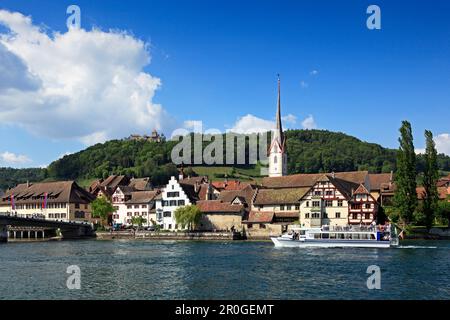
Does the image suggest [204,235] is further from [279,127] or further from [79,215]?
[279,127]

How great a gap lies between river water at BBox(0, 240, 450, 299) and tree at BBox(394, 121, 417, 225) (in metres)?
25.3

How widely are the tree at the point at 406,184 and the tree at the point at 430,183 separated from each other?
320 cm

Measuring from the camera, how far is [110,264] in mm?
51094

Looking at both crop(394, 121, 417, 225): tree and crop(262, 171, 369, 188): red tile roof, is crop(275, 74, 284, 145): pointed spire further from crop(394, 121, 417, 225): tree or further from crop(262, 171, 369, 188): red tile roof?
crop(394, 121, 417, 225): tree

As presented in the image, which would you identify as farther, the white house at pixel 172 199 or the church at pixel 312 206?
the white house at pixel 172 199

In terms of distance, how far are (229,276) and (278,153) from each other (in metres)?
99.5

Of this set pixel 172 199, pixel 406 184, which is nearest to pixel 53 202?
pixel 172 199

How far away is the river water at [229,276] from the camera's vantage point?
34.0m

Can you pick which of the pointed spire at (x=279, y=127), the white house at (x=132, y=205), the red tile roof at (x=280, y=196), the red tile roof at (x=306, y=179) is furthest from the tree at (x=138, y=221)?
the pointed spire at (x=279, y=127)

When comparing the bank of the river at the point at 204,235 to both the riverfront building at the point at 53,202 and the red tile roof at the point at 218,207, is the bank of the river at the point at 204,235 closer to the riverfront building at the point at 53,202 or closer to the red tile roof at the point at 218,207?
the red tile roof at the point at 218,207

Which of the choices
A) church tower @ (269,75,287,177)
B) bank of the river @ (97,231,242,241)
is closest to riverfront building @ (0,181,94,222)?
bank of the river @ (97,231,242,241)

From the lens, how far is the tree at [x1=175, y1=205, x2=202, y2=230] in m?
101

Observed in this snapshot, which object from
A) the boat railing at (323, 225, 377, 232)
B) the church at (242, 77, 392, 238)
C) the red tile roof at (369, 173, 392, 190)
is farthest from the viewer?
the red tile roof at (369, 173, 392, 190)

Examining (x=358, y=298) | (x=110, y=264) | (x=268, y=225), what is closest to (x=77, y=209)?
(x=268, y=225)
